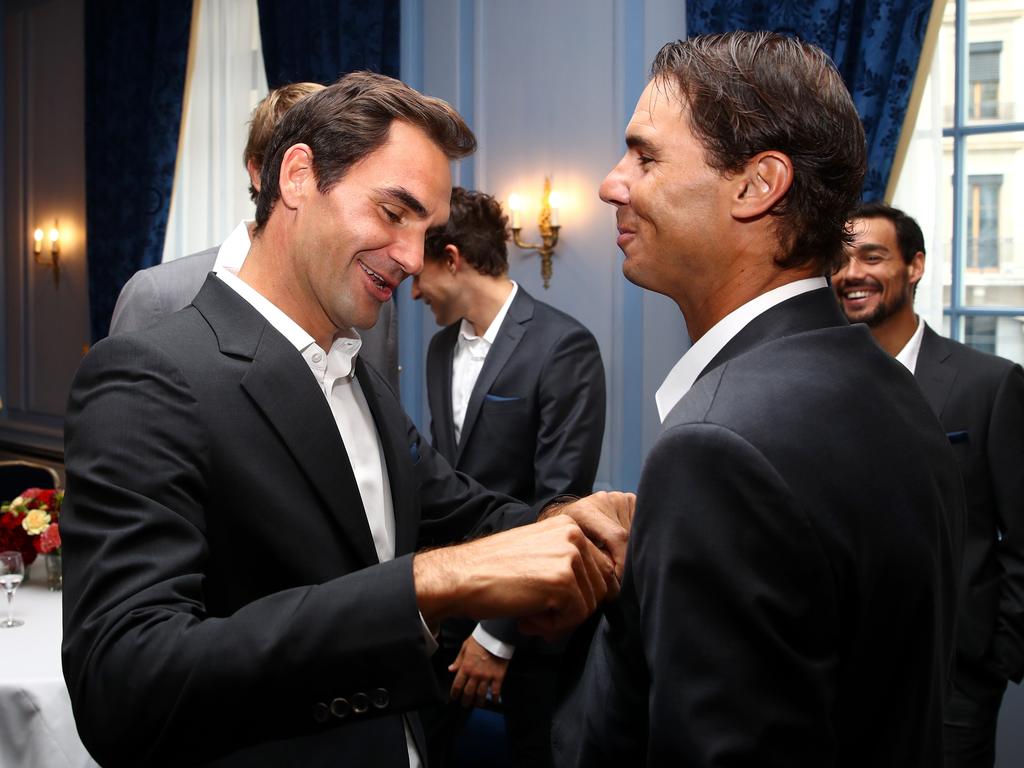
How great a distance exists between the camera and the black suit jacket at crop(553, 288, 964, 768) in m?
0.91

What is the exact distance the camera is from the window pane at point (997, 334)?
3.54 m

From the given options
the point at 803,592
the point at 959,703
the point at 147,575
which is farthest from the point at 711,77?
the point at 959,703

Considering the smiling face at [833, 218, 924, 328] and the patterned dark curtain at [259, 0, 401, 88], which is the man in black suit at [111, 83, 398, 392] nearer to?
the smiling face at [833, 218, 924, 328]

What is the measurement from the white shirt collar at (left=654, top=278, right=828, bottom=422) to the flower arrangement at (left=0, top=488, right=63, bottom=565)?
203cm

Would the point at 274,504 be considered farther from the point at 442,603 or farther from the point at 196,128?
the point at 196,128

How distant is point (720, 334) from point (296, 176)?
716 mm

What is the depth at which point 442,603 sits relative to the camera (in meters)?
1.03

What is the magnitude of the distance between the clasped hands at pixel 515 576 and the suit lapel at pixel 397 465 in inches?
16.5

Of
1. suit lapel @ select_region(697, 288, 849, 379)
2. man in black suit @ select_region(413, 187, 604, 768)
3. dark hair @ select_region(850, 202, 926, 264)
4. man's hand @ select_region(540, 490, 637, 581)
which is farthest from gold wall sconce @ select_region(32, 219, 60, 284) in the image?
suit lapel @ select_region(697, 288, 849, 379)

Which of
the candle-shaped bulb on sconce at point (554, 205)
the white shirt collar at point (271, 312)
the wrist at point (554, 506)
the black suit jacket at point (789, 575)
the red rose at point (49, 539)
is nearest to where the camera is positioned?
the black suit jacket at point (789, 575)

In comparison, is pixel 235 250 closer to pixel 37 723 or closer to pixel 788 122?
pixel 788 122

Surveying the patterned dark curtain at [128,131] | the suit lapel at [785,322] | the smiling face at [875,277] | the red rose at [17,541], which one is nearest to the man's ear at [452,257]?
the smiling face at [875,277]

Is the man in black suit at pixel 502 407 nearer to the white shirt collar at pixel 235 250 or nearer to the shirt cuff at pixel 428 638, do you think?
the white shirt collar at pixel 235 250

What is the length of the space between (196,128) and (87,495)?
18.6 ft
